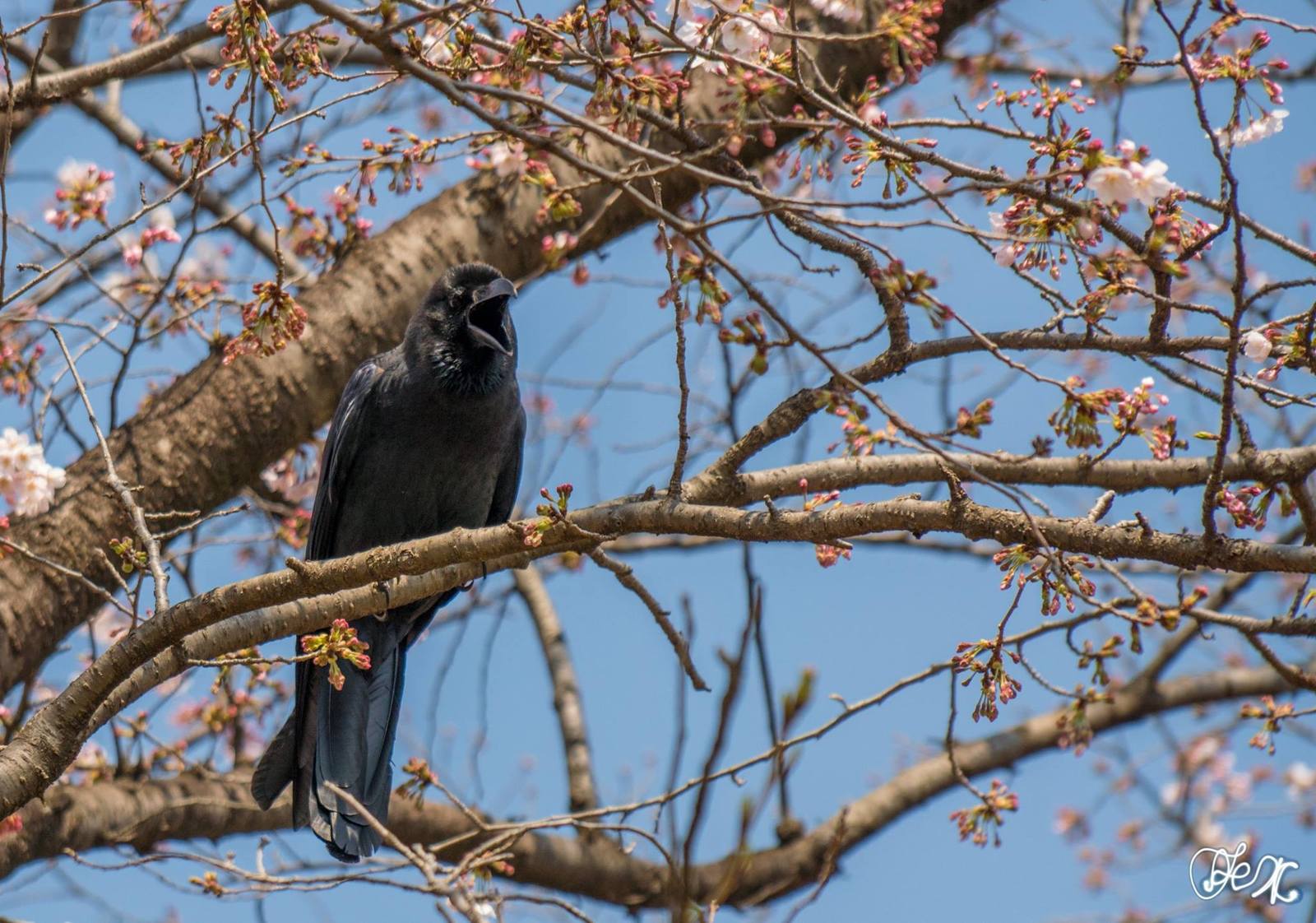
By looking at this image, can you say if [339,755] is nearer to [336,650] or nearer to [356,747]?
[356,747]

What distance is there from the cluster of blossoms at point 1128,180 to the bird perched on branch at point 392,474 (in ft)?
6.81

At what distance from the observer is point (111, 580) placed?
4.00 metres

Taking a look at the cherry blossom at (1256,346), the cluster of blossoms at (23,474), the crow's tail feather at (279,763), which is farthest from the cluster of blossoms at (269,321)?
the cherry blossom at (1256,346)

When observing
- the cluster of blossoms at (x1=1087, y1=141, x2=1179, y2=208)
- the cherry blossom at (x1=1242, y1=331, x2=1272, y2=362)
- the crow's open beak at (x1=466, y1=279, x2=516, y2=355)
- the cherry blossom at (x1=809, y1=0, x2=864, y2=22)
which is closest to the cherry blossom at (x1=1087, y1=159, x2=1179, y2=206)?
the cluster of blossoms at (x1=1087, y1=141, x2=1179, y2=208)

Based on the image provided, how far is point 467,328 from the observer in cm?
412

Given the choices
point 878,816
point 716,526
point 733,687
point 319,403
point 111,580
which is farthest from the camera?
point 878,816

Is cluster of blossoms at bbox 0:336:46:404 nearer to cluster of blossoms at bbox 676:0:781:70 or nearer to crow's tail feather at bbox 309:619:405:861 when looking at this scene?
crow's tail feather at bbox 309:619:405:861

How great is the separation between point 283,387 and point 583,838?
2.02 meters

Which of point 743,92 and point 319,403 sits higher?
point 319,403

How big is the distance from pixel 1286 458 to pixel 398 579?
6.41 ft

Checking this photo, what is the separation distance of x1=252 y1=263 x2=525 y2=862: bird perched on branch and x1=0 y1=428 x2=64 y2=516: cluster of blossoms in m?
0.86

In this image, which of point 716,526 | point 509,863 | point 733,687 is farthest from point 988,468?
point 509,863

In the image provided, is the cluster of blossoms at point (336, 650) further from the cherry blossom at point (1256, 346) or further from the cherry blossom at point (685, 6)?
the cherry blossom at point (1256, 346)

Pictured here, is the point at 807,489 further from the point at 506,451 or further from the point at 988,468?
the point at 506,451
